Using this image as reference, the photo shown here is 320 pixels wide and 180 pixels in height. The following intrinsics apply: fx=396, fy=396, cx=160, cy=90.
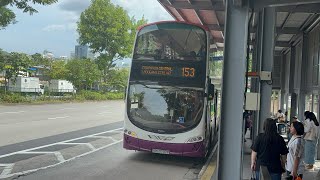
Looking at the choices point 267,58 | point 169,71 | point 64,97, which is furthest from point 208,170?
point 64,97

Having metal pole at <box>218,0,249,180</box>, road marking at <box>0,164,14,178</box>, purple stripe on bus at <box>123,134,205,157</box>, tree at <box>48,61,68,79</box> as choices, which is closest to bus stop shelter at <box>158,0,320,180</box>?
metal pole at <box>218,0,249,180</box>

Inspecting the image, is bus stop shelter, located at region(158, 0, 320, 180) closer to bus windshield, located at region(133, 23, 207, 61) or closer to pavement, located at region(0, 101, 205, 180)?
bus windshield, located at region(133, 23, 207, 61)

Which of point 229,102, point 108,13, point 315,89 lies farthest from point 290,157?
point 108,13

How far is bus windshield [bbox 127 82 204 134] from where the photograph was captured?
1153 centimetres

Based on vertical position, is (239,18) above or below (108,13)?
below

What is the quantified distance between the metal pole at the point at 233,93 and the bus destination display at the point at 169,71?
556cm

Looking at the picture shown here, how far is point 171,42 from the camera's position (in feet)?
38.8

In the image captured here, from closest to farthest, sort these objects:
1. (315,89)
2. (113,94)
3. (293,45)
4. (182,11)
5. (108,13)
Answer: (315,89) < (182,11) < (293,45) < (108,13) < (113,94)

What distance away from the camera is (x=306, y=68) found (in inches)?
670

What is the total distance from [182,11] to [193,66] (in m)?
5.64

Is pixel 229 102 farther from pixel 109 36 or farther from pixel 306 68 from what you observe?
pixel 109 36

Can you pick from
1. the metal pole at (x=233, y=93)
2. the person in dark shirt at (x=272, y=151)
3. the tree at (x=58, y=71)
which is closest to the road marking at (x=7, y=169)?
the metal pole at (x=233, y=93)

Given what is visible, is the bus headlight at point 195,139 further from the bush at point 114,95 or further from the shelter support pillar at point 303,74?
the bush at point 114,95

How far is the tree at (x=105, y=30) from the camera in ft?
174
